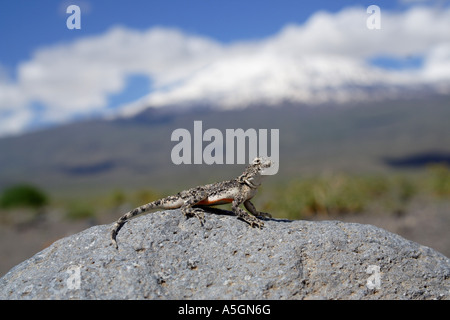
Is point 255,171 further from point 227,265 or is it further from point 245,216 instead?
point 227,265

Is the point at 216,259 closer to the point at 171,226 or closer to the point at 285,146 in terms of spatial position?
the point at 171,226

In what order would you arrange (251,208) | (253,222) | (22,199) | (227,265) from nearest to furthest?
(227,265) → (253,222) → (251,208) → (22,199)

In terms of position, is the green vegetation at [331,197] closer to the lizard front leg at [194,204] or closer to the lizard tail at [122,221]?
the lizard front leg at [194,204]

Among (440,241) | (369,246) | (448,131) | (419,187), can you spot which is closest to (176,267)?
(369,246)

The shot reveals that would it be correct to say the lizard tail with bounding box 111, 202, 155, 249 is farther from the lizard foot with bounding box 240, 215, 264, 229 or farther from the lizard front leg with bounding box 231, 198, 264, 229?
the lizard foot with bounding box 240, 215, 264, 229

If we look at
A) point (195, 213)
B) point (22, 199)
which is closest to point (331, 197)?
point (195, 213)

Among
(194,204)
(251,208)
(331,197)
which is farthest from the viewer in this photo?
(331,197)

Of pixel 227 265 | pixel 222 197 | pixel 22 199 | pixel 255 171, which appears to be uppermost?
pixel 22 199
